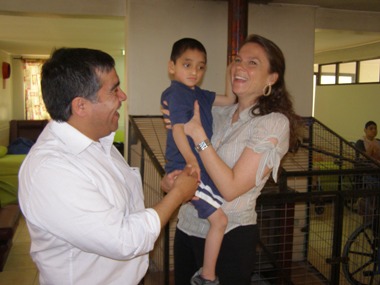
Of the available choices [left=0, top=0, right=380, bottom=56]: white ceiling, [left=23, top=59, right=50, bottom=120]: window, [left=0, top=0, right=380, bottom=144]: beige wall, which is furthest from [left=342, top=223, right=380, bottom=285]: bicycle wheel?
[left=23, top=59, right=50, bottom=120]: window

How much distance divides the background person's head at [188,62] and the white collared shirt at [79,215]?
58 cm

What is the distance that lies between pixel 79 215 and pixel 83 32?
17.0ft

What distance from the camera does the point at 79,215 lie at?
38.6 inches

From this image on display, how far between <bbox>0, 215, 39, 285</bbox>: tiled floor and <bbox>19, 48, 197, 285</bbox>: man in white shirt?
2633 millimetres

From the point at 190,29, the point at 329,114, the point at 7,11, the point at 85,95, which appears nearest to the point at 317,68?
the point at 329,114

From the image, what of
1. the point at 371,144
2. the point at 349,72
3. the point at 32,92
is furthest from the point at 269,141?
the point at 32,92

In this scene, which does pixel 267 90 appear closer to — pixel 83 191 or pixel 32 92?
pixel 83 191

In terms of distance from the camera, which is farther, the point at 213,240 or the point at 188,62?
the point at 188,62

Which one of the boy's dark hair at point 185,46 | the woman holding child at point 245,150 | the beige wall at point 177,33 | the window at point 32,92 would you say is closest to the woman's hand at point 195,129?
the woman holding child at point 245,150

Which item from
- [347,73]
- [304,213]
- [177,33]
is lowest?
[304,213]

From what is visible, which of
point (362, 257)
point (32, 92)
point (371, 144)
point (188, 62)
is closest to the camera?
point (188, 62)

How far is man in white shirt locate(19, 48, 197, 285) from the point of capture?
990 millimetres

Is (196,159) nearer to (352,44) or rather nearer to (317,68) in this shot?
(352,44)

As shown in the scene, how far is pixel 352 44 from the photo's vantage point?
6.63 metres
